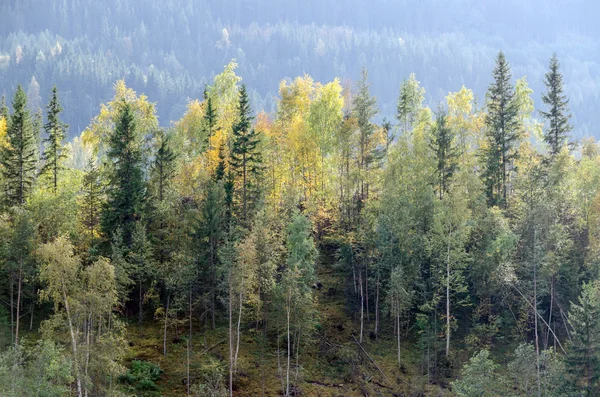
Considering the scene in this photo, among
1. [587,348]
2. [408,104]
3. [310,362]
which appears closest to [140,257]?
[310,362]

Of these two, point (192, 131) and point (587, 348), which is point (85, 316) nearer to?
point (587, 348)

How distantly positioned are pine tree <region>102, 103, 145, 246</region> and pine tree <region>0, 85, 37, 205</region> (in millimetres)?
7209

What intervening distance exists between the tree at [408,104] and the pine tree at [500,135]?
11.7 meters

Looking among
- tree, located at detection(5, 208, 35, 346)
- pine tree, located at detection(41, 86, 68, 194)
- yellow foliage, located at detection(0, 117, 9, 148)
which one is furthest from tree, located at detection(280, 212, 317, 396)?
yellow foliage, located at detection(0, 117, 9, 148)

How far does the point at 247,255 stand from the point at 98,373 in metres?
11.9

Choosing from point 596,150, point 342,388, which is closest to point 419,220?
point 342,388

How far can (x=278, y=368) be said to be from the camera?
144 feet

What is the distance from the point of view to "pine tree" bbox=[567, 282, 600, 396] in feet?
117

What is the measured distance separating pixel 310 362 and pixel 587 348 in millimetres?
19783

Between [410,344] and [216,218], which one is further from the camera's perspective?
[410,344]

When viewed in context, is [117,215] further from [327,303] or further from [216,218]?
[327,303]

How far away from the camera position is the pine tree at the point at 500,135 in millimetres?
56812

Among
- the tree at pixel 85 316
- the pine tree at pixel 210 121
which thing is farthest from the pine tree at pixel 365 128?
the tree at pixel 85 316

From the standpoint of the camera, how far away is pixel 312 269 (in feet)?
147
